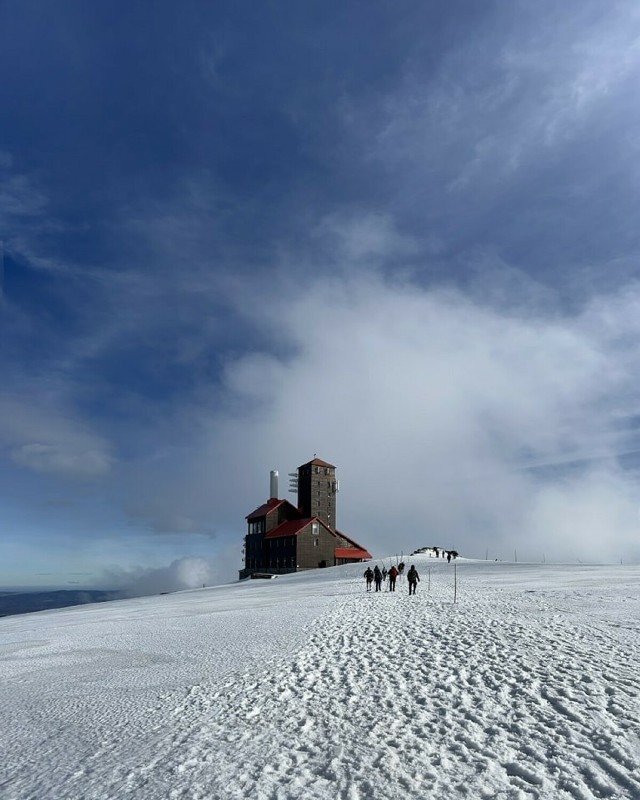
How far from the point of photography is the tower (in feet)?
296

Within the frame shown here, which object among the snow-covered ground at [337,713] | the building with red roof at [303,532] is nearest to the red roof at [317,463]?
the building with red roof at [303,532]

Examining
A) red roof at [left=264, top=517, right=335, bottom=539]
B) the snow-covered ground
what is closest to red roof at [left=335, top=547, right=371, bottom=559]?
red roof at [left=264, top=517, right=335, bottom=539]

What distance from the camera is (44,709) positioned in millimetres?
12688

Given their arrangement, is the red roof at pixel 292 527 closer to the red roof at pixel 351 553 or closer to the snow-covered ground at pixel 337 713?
the red roof at pixel 351 553

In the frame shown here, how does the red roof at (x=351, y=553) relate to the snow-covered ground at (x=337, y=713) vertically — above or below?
above

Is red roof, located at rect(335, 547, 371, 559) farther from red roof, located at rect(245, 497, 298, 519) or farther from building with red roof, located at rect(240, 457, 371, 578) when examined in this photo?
red roof, located at rect(245, 497, 298, 519)

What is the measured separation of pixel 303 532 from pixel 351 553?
10293mm

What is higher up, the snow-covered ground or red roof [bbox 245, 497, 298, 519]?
red roof [bbox 245, 497, 298, 519]

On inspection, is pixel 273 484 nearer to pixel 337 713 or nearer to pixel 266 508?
pixel 266 508

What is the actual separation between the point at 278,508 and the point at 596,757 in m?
85.9

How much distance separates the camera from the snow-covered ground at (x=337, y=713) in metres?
8.12

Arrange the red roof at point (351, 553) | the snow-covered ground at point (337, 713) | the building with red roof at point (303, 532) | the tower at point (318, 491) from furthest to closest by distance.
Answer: the tower at point (318, 491) → the red roof at point (351, 553) → the building with red roof at point (303, 532) → the snow-covered ground at point (337, 713)

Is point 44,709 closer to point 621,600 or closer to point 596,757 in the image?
point 596,757

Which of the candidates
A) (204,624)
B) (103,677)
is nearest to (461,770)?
(103,677)
